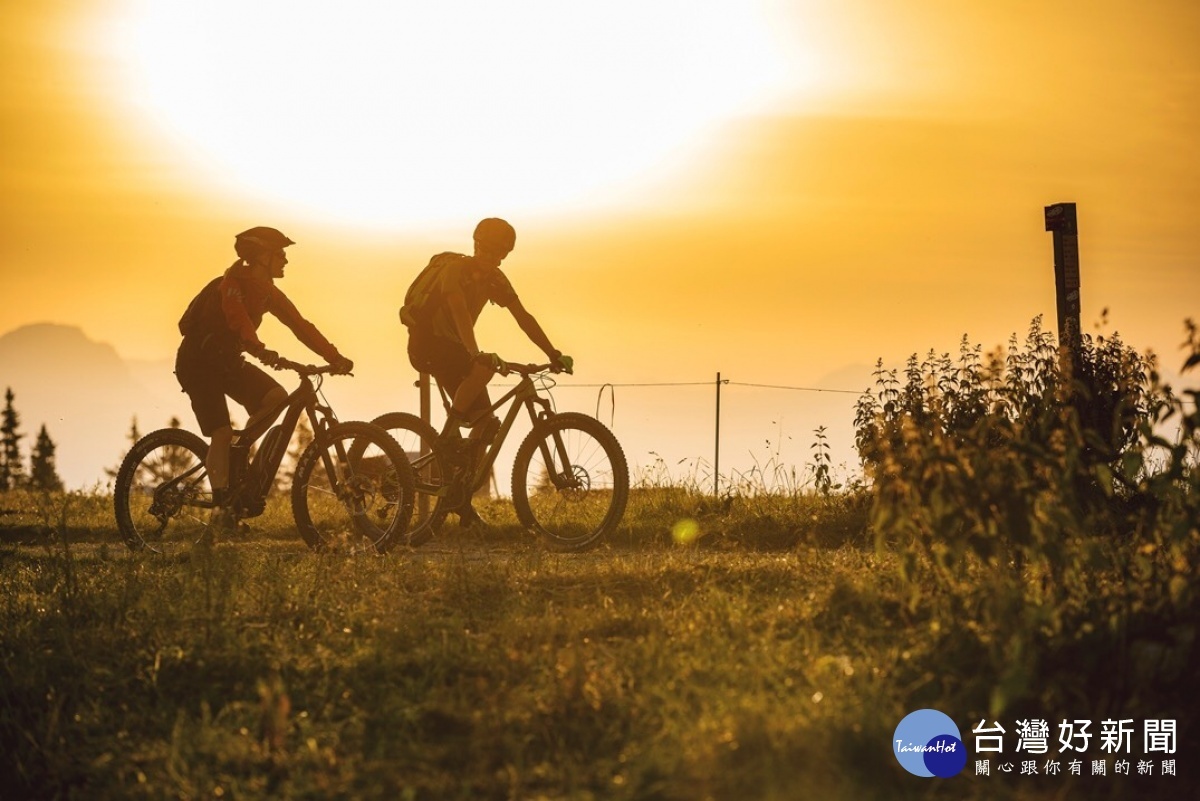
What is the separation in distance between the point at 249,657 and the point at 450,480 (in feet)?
13.7

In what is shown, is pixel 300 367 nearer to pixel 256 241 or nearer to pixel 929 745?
pixel 256 241

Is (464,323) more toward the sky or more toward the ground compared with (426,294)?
more toward the ground

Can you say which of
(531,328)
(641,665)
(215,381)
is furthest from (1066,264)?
(641,665)

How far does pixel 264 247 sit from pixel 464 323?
4.90 feet

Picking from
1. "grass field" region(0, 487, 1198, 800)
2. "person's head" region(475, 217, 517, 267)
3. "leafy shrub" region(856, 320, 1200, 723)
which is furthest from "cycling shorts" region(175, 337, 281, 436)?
"leafy shrub" region(856, 320, 1200, 723)

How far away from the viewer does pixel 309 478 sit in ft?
33.3

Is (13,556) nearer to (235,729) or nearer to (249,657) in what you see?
(249,657)

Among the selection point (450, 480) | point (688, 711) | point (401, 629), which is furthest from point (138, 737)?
point (450, 480)

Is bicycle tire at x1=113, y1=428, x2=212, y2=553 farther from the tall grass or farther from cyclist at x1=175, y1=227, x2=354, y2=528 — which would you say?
the tall grass

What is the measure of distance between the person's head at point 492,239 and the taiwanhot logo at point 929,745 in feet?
19.4

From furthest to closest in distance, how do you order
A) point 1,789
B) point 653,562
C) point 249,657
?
point 653,562, point 249,657, point 1,789

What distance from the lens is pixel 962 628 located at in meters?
5.92

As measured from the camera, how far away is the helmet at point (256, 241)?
32.8ft

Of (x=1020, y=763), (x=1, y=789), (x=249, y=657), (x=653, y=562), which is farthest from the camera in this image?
(x=653, y=562)
